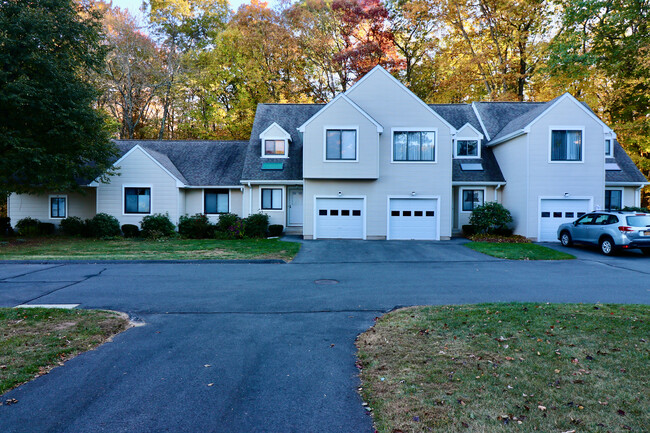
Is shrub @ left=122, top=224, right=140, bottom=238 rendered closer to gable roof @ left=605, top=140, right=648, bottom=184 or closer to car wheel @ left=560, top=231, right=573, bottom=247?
car wheel @ left=560, top=231, right=573, bottom=247

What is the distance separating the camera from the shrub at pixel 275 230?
21403 millimetres

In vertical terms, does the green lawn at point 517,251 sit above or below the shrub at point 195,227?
below

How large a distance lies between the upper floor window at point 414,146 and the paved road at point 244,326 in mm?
7534

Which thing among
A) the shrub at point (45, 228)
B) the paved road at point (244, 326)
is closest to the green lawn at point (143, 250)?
the paved road at point (244, 326)

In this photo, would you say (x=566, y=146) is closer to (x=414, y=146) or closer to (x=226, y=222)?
(x=414, y=146)

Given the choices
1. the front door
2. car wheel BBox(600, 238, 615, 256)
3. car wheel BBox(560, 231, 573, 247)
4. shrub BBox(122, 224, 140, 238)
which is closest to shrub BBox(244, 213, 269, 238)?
the front door

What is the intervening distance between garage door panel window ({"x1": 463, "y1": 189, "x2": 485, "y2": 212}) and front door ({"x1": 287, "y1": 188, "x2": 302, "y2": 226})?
387 inches

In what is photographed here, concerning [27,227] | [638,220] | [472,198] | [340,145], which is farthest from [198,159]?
[638,220]

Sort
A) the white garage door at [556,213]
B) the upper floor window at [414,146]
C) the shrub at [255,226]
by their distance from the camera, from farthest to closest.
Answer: the shrub at [255,226] → the upper floor window at [414,146] → the white garage door at [556,213]

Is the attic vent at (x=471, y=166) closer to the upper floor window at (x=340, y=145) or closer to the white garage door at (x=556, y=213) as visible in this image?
the white garage door at (x=556, y=213)

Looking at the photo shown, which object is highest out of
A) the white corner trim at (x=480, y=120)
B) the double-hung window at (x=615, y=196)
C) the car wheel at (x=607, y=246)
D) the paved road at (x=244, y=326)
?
the white corner trim at (x=480, y=120)

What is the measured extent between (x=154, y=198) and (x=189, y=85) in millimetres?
16562

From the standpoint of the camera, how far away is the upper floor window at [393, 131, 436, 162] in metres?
20.4

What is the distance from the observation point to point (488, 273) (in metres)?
11.5
